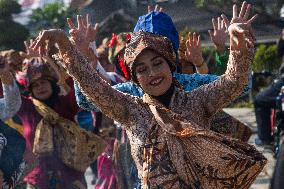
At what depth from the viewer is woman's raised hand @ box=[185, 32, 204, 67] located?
14.3ft

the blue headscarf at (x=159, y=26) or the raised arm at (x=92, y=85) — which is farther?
the blue headscarf at (x=159, y=26)

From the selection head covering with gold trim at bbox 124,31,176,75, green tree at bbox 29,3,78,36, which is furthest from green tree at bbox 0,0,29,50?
head covering with gold trim at bbox 124,31,176,75

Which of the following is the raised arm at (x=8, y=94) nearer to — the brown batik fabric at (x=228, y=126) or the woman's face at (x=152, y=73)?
the brown batik fabric at (x=228, y=126)

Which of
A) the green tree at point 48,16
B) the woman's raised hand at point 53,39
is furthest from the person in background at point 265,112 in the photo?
the green tree at point 48,16

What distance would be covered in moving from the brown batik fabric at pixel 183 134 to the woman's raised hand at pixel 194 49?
1265mm

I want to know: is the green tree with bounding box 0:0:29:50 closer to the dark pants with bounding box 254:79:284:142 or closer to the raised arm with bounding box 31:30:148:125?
the dark pants with bounding box 254:79:284:142

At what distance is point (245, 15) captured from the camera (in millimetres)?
3059

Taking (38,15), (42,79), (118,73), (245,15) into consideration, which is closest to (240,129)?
(118,73)

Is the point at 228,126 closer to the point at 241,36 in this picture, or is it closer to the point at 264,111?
the point at 241,36

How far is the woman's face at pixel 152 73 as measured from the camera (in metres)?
3.03

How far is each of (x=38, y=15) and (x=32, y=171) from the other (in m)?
26.9

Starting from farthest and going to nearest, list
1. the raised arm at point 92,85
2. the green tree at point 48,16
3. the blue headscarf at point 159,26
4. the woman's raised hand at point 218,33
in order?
the green tree at point 48,16 → the woman's raised hand at point 218,33 → the blue headscarf at point 159,26 → the raised arm at point 92,85

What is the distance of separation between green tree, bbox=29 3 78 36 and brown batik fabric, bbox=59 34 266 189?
25.6 metres

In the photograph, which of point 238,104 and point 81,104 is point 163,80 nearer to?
point 81,104
